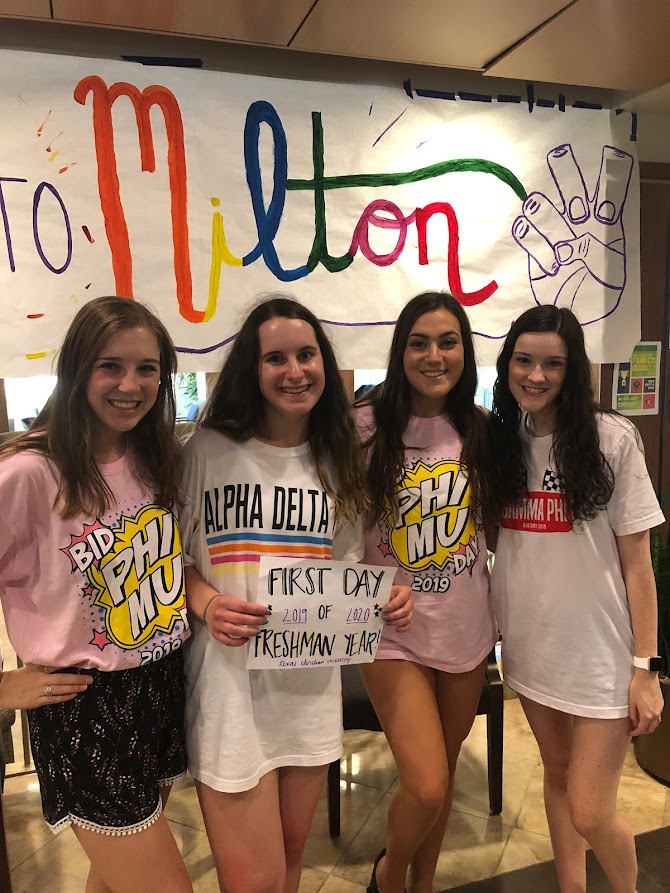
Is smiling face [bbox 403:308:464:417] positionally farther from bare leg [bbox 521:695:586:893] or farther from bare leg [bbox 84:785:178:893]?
bare leg [bbox 84:785:178:893]

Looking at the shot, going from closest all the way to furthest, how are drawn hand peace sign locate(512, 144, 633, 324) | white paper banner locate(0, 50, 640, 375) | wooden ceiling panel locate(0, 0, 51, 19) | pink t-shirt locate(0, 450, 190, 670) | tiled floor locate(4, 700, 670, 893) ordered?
pink t-shirt locate(0, 450, 190, 670), wooden ceiling panel locate(0, 0, 51, 19), white paper banner locate(0, 50, 640, 375), tiled floor locate(4, 700, 670, 893), drawn hand peace sign locate(512, 144, 633, 324)

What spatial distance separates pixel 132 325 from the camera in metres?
1.13

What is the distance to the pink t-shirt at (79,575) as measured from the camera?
1077 mm

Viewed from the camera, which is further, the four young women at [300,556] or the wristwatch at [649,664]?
the wristwatch at [649,664]

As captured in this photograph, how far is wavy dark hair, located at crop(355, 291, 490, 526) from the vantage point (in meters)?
1.41

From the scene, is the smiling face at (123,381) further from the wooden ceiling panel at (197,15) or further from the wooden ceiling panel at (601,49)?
the wooden ceiling panel at (601,49)

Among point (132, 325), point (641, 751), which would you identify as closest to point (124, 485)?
point (132, 325)

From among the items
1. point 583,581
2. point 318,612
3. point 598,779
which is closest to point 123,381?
point 318,612

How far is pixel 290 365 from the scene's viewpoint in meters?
1.22

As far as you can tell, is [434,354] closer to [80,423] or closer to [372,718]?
[80,423]

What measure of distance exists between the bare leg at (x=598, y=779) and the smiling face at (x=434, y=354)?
798mm

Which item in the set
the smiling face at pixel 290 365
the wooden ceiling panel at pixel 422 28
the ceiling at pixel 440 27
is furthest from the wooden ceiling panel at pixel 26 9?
the smiling face at pixel 290 365

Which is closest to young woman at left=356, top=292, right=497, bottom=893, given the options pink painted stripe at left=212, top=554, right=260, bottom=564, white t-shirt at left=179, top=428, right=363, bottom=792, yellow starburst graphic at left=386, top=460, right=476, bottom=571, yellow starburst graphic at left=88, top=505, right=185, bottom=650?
yellow starburst graphic at left=386, top=460, right=476, bottom=571

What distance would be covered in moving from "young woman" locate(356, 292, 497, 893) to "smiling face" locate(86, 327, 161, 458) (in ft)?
1.72
